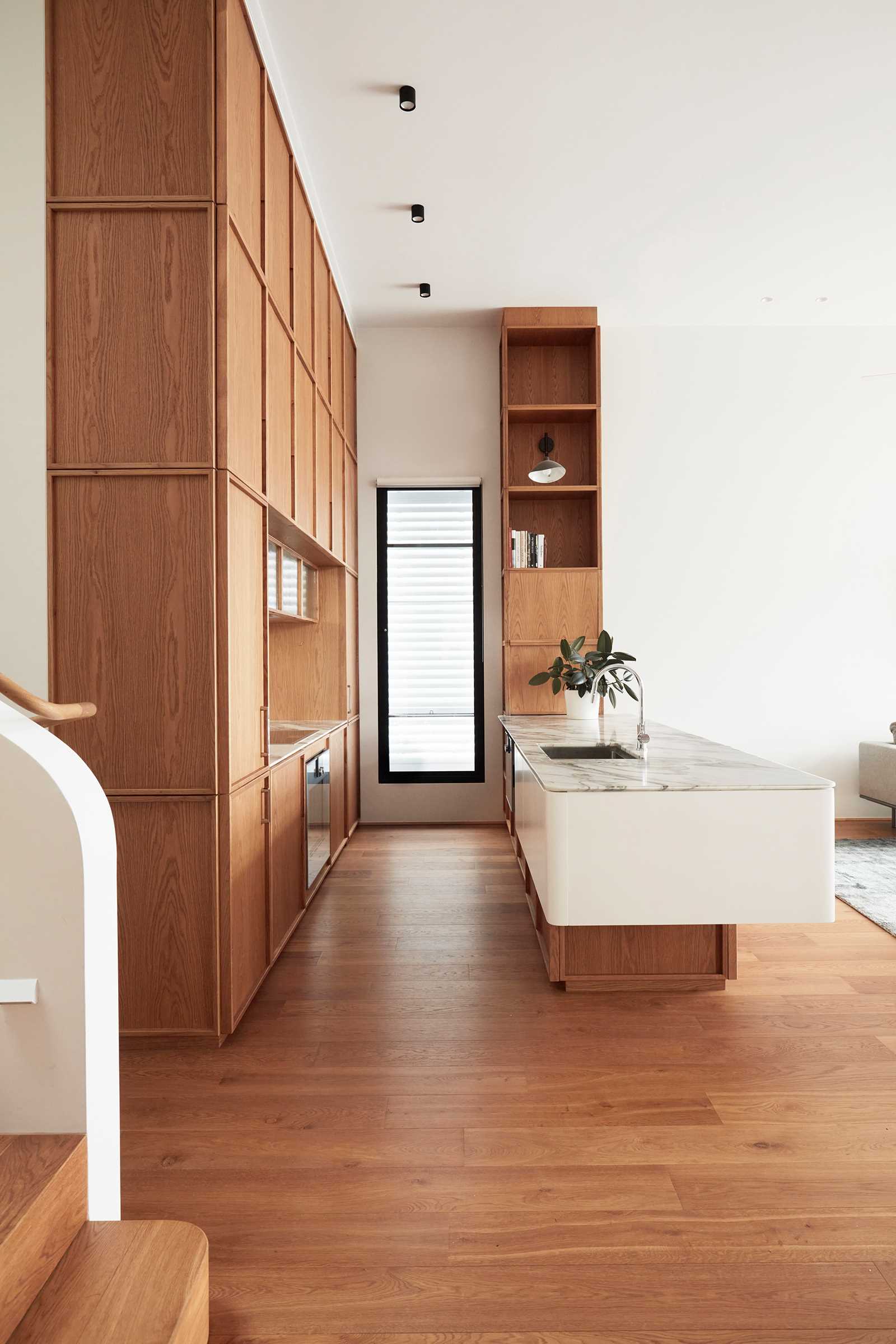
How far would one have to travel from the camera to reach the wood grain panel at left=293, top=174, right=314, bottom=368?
3217 millimetres

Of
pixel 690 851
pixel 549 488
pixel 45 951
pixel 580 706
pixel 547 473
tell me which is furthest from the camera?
pixel 549 488

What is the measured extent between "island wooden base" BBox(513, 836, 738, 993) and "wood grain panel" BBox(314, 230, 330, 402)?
2728mm

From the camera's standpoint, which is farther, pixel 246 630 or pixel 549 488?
pixel 549 488

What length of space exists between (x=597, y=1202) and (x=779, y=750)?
13.6 ft

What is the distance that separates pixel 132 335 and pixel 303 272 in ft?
4.75

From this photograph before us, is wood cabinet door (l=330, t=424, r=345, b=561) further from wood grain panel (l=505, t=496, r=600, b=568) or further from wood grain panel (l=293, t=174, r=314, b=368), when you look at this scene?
wood grain panel (l=505, t=496, r=600, b=568)

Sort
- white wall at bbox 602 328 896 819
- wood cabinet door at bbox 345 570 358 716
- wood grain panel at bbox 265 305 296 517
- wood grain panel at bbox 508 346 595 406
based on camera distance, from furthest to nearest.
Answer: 1. white wall at bbox 602 328 896 819
2. wood grain panel at bbox 508 346 595 406
3. wood cabinet door at bbox 345 570 358 716
4. wood grain panel at bbox 265 305 296 517

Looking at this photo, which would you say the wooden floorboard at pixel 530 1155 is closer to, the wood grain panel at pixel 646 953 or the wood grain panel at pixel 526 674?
the wood grain panel at pixel 646 953

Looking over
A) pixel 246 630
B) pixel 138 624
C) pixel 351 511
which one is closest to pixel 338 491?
pixel 351 511

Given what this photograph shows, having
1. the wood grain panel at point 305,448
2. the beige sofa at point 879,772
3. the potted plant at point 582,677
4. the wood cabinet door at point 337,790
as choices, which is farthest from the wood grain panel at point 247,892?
the beige sofa at point 879,772

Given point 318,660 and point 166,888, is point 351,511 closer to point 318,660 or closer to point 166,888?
point 318,660

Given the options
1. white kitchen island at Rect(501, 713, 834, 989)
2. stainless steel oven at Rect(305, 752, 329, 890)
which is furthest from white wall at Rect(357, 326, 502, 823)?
white kitchen island at Rect(501, 713, 834, 989)

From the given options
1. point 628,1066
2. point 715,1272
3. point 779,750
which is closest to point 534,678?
point 779,750

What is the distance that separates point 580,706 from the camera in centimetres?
426
